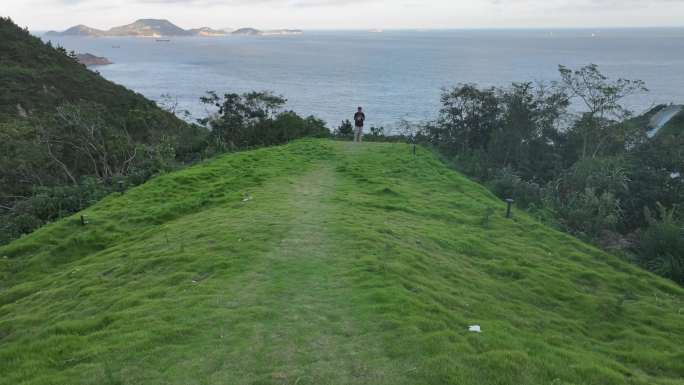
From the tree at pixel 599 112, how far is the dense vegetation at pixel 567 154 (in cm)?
6

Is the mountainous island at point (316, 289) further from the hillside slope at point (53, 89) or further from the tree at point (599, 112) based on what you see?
the hillside slope at point (53, 89)

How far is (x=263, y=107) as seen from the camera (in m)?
30.5

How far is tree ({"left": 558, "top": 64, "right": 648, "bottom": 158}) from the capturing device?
92.4 feet

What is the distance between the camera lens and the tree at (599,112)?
28.2 m

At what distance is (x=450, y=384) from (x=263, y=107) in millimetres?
26825

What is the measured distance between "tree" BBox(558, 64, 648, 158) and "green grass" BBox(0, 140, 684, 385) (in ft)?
55.1

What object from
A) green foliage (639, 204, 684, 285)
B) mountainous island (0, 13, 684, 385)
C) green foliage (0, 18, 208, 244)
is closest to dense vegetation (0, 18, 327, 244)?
green foliage (0, 18, 208, 244)

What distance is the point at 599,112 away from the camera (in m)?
29.8

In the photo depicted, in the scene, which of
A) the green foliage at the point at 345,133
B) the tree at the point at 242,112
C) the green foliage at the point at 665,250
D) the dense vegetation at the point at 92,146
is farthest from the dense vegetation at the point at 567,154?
the tree at the point at 242,112

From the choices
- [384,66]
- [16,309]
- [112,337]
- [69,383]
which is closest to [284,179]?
[16,309]

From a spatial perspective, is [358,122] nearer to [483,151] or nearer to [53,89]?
[483,151]

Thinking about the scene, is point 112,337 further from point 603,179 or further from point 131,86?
point 131,86

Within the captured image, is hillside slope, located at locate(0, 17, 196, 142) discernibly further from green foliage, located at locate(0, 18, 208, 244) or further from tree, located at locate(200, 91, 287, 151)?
tree, located at locate(200, 91, 287, 151)

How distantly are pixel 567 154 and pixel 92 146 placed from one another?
27.8 metres
